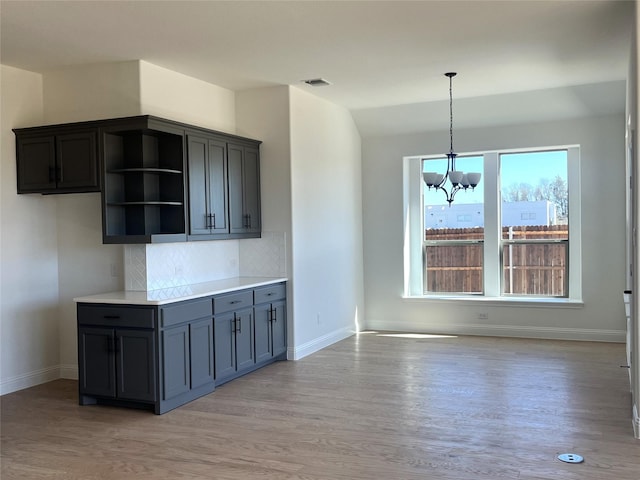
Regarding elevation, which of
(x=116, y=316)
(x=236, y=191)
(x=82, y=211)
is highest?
(x=236, y=191)

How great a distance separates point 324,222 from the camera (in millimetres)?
7117

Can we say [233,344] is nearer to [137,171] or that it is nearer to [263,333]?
[263,333]

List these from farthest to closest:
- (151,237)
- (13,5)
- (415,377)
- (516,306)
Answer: (516,306), (415,377), (151,237), (13,5)

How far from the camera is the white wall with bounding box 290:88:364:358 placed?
6527mm

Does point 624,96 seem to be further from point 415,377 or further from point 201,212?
point 201,212

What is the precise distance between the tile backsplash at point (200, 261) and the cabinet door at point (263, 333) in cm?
57

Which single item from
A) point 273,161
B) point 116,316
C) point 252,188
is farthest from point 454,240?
point 116,316

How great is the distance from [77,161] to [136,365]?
5.98 ft

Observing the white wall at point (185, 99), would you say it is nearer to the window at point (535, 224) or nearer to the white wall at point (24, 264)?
the white wall at point (24, 264)

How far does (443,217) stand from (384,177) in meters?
0.95

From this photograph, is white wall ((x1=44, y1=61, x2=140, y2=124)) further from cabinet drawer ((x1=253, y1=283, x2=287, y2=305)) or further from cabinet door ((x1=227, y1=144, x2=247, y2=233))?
cabinet drawer ((x1=253, y1=283, x2=287, y2=305))

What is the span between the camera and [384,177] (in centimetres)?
820

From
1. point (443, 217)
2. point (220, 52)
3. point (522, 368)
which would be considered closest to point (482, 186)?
point (443, 217)

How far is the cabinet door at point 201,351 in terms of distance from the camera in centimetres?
497
